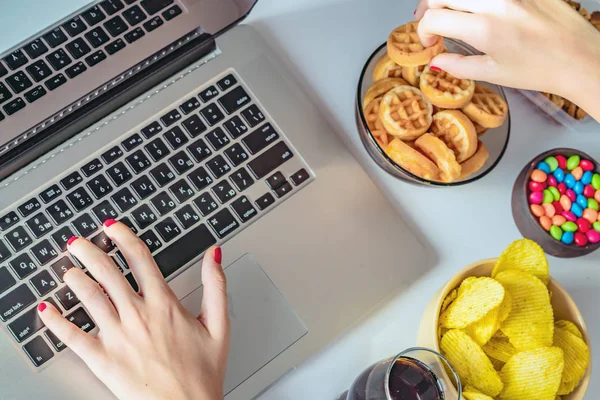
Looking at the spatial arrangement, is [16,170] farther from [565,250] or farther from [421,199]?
[565,250]

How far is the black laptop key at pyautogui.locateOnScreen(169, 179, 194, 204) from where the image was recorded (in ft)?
2.19

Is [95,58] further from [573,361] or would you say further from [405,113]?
[573,361]

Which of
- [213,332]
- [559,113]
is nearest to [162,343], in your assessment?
[213,332]

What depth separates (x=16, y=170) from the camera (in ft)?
2.19

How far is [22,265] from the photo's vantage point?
62cm

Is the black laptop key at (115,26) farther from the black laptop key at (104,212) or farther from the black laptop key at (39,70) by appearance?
the black laptop key at (104,212)

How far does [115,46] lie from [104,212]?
0.64ft

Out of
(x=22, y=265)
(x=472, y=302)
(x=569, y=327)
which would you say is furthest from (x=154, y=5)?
(x=569, y=327)

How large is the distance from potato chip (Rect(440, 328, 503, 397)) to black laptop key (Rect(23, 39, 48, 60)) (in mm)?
552

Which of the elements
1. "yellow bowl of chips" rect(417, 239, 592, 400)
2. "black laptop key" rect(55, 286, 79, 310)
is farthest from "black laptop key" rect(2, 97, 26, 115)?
"yellow bowl of chips" rect(417, 239, 592, 400)

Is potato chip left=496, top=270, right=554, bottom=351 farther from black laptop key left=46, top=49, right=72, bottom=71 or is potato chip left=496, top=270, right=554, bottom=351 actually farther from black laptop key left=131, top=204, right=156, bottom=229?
black laptop key left=46, top=49, right=72, bottom=71

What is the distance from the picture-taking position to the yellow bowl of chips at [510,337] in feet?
2.02

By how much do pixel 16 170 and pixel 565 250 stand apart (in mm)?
646

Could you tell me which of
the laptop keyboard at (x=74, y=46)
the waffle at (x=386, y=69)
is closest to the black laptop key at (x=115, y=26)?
the laptop keyboard at (x=74, y=46)
